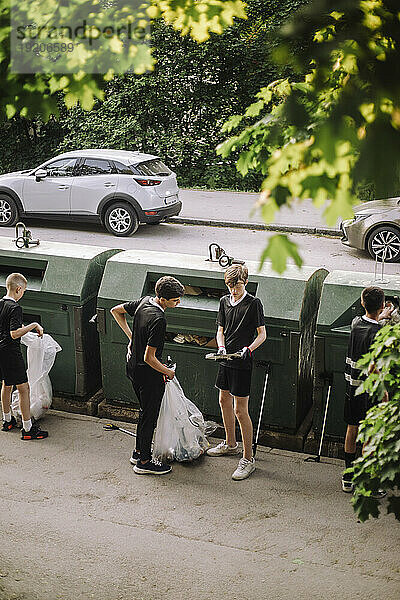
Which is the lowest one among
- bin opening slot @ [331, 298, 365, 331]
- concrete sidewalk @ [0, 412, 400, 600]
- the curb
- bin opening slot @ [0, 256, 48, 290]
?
concrete sidewalk @ [0, 412, 400, 600]

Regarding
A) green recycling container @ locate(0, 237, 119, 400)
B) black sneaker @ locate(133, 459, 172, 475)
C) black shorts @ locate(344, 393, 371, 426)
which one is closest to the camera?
black shorts @ locate(344, 393, 371, 426)

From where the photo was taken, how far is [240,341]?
578cm

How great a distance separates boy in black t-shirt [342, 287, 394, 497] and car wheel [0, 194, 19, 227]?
9698 millimetres

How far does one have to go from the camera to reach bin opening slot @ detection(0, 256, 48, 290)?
7016 millimetres

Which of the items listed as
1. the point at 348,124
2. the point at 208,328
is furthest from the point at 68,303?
the point at 348,124

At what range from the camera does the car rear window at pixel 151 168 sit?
42.8 feet

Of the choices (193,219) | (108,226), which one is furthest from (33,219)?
(193,219)

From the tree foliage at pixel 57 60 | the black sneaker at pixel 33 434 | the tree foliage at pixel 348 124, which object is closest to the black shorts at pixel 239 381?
the black sneaker at pixel 33 434

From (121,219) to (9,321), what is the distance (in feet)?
24.0

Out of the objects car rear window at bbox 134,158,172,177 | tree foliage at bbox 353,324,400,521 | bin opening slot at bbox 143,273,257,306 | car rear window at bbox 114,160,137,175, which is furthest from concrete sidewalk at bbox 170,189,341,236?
tree foliage at bbox 353,324,400,521

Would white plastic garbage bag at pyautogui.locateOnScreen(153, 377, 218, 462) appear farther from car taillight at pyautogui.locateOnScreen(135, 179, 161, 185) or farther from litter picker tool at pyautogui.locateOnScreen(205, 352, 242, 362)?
car taillight at pyautogui.locateOnScreen(135, 179, 161, 185)

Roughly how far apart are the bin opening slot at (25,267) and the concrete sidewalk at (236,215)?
6.21 meters

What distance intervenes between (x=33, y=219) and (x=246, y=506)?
1010 cm

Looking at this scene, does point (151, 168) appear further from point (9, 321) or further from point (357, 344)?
point (357, 344)
